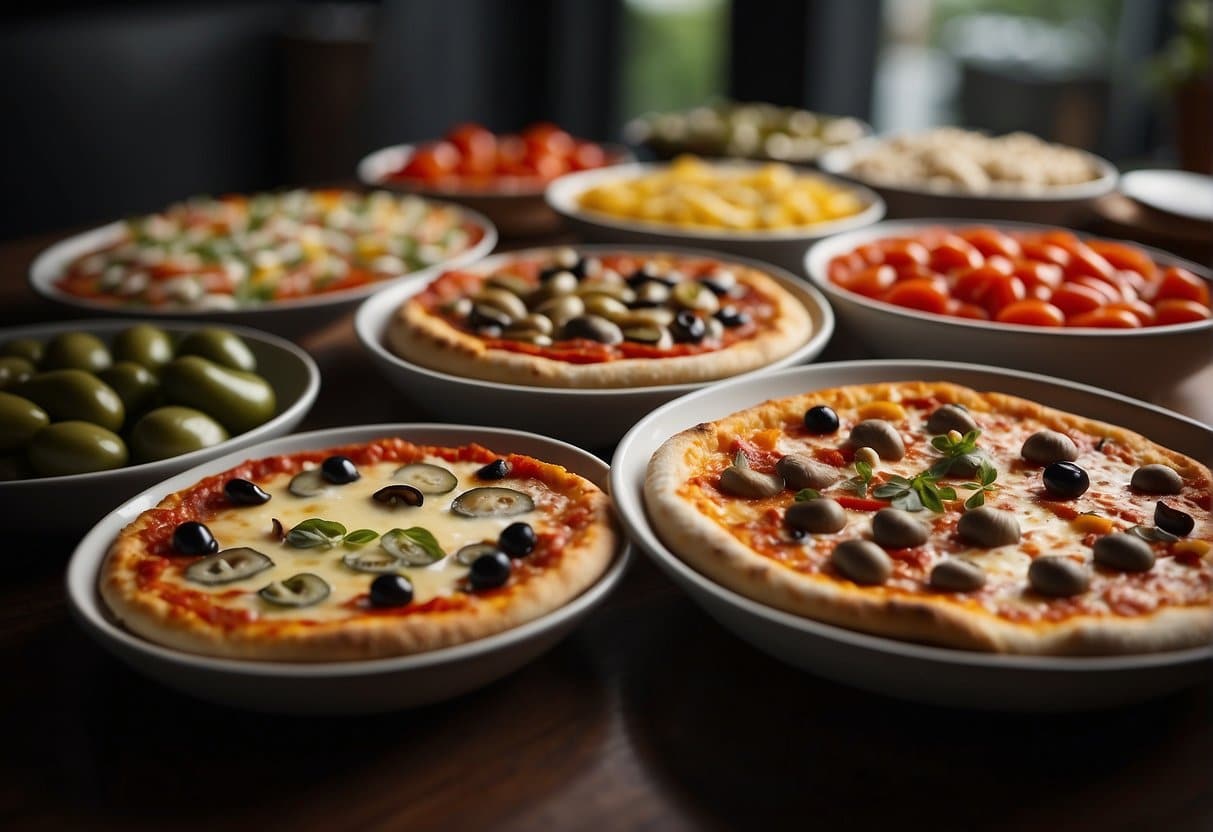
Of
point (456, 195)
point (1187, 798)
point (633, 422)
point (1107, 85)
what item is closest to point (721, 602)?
point (1187, 798)

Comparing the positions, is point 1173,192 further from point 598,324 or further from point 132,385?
point 132,385

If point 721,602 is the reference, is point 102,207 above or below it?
below

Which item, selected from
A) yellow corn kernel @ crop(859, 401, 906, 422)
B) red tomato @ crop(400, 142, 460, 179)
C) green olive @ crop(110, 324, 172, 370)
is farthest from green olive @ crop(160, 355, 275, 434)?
red tomato @ crop(400, 142, 460, 179)

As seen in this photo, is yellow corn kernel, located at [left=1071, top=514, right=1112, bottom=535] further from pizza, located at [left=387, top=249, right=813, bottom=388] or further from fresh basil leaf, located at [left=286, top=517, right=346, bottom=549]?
fresh basil leaf, located at [left=286, top=517, right=346, bottom=549]

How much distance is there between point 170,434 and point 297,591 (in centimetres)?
66

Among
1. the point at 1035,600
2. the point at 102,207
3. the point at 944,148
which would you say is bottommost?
the point at 102,207

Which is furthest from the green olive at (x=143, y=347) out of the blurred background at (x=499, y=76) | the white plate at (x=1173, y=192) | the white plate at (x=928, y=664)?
the blurred background at (x=499, y=76)

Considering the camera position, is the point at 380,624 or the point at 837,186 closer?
the point at 380,624

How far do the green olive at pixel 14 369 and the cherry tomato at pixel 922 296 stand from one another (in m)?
1.96

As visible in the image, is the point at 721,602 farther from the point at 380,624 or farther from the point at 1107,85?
the point at 1107,85

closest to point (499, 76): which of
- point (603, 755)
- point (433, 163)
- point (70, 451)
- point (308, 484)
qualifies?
point (433, 163)

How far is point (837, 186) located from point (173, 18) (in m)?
5.11

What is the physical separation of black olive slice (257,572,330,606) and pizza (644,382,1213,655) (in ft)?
1.67

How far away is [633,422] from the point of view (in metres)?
2.38
